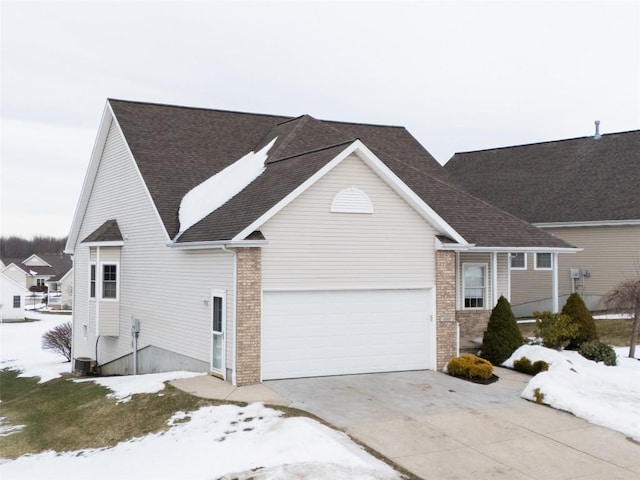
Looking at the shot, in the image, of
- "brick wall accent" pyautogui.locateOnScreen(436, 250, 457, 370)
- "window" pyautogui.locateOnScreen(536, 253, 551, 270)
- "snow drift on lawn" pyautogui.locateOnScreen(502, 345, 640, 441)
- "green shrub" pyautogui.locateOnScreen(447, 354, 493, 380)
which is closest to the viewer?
"snow drift on lawn" pyautogui.locateOnScreen(502, 345, 640, 441)

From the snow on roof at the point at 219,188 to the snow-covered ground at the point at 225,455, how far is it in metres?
6.87

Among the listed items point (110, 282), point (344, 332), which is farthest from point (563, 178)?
point (110, 282)

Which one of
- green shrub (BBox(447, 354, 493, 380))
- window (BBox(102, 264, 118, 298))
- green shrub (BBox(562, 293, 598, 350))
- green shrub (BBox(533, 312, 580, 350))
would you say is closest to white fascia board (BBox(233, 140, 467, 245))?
green shrub (BBox(447, 354, 493, 380))

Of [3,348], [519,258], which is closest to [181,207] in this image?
[519,258]

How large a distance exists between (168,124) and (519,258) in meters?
17.6

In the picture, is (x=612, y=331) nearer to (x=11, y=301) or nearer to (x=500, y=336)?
(x=500, y=336)

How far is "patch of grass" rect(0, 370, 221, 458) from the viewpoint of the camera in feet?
40.9

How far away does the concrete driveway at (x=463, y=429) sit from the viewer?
9914mm

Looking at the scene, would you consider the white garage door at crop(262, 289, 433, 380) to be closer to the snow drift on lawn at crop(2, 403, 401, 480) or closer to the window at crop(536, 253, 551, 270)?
the snow drift on lawn at crop(2, 403, 401, 480)

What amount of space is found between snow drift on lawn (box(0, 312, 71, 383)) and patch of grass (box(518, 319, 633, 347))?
17860 millimetres

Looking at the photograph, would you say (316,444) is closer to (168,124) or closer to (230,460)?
(230,460)

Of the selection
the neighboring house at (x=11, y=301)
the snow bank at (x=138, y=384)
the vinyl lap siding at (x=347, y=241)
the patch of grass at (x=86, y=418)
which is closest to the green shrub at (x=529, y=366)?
the vinyl lap siding at (x=347, y=241)

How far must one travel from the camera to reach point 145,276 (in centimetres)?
1995

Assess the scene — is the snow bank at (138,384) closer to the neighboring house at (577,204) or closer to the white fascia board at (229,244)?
the white fascia board at (229,244)
